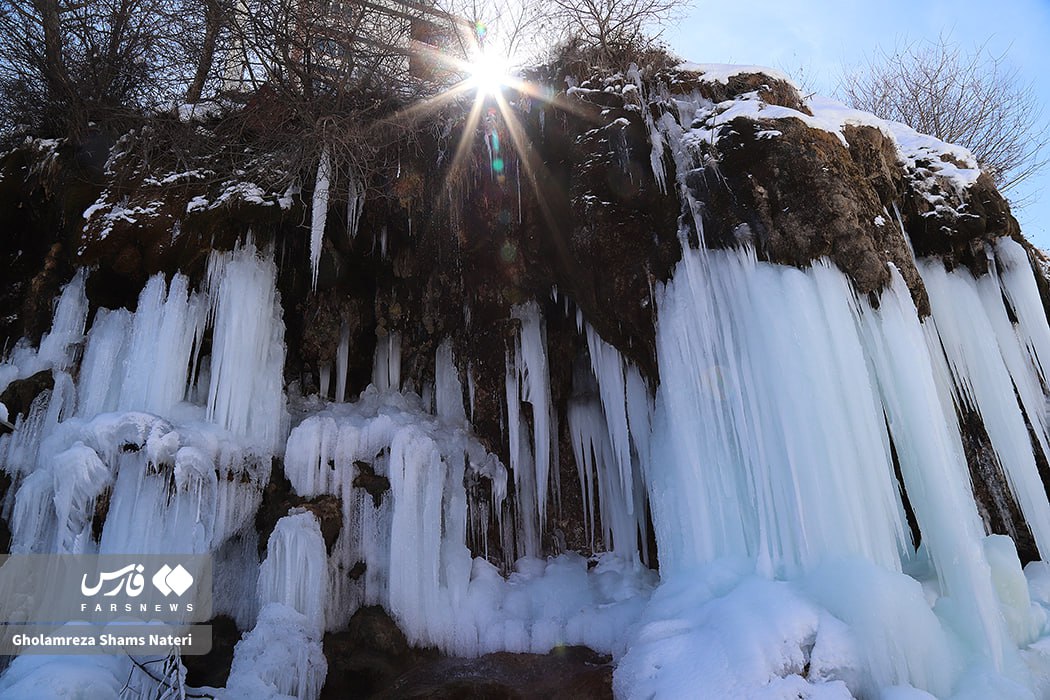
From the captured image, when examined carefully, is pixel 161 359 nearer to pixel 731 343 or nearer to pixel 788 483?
pixel 731 343

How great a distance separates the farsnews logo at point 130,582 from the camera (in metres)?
5.12

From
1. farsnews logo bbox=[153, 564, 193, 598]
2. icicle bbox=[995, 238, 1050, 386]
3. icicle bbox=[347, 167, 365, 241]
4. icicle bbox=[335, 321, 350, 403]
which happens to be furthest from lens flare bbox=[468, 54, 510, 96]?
farsnews logo bbox=[153, 564, 193, 598]

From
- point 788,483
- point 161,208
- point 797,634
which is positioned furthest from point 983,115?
point 161,208

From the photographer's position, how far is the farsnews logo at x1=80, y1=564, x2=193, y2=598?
5.12 meters

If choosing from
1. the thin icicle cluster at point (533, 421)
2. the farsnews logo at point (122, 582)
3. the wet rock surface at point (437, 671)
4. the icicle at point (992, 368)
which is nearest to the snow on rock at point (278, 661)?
the wet rock surface at point (437, 671)

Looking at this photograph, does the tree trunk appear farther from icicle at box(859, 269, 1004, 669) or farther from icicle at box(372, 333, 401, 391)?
icicle at box(859, 269, 1004, 669)

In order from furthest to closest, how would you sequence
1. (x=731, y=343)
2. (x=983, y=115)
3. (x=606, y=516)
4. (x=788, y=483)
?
(x=983, y=115)
(x=606, y=516)
(x=731, y=343)
(x=788, y=483)

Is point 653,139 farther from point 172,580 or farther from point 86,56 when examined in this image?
point 86,56

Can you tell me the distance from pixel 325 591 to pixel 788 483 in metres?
4.13

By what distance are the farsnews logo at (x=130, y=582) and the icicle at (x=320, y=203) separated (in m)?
3.22

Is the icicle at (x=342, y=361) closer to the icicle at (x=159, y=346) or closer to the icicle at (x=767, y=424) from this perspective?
the icicle at (x=159, y=346)

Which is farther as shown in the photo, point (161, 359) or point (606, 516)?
point (606, 516)

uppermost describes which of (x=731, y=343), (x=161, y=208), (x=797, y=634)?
(x=161, y=208)

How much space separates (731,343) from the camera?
4.93 m
